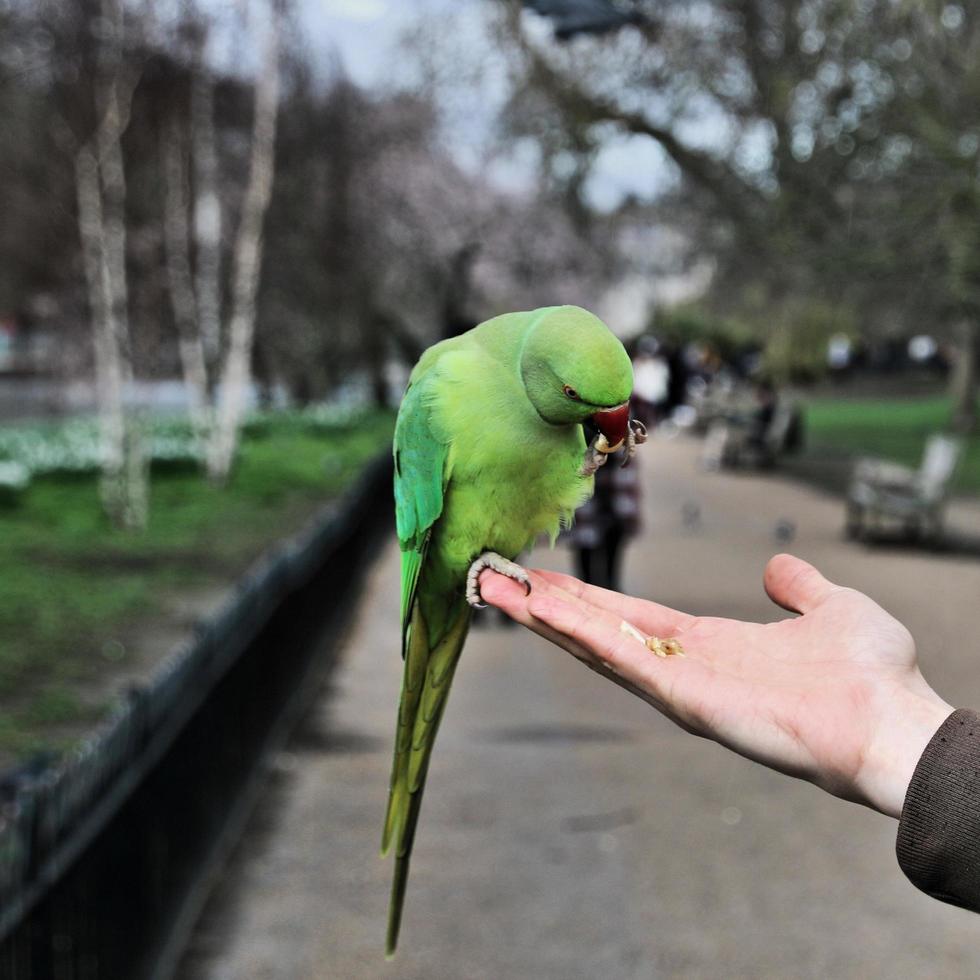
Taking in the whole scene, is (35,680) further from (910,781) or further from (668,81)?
(668,81)

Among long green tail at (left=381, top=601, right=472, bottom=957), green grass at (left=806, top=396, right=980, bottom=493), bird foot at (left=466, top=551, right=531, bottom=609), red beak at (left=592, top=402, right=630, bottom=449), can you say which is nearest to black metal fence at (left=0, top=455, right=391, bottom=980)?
long green tail at (left=381, top=601, right=472, bottom=957)

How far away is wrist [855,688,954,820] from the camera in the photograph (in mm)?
1848

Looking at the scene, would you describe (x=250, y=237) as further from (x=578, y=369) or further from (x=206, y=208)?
(x=578, y=369)

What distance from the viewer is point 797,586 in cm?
216

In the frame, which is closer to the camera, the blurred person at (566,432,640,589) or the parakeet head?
the parakeet head

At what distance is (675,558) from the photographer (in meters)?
14.3

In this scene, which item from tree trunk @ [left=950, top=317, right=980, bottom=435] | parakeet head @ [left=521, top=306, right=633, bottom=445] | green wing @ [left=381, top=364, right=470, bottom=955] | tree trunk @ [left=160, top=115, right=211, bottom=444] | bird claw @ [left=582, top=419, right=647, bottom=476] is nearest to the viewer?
parakeet head @ [left=521, top=306, right=633, bottom=445]

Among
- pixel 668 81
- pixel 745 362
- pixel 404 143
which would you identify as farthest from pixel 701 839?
pixel 745 362

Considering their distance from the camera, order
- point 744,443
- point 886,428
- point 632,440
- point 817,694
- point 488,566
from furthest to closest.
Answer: point 886,428
point 744,443
point 488,566
point 817,694
point 632,440

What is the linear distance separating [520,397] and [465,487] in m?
0.30

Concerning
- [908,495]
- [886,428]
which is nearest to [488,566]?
[908,495]

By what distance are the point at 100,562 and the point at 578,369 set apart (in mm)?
12562

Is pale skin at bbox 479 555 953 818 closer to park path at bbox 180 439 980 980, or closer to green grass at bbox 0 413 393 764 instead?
park path at bbox 180 439 980 980

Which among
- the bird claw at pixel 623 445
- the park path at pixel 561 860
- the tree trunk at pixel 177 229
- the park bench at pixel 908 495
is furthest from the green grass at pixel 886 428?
the bird claw at pixel 623 445
